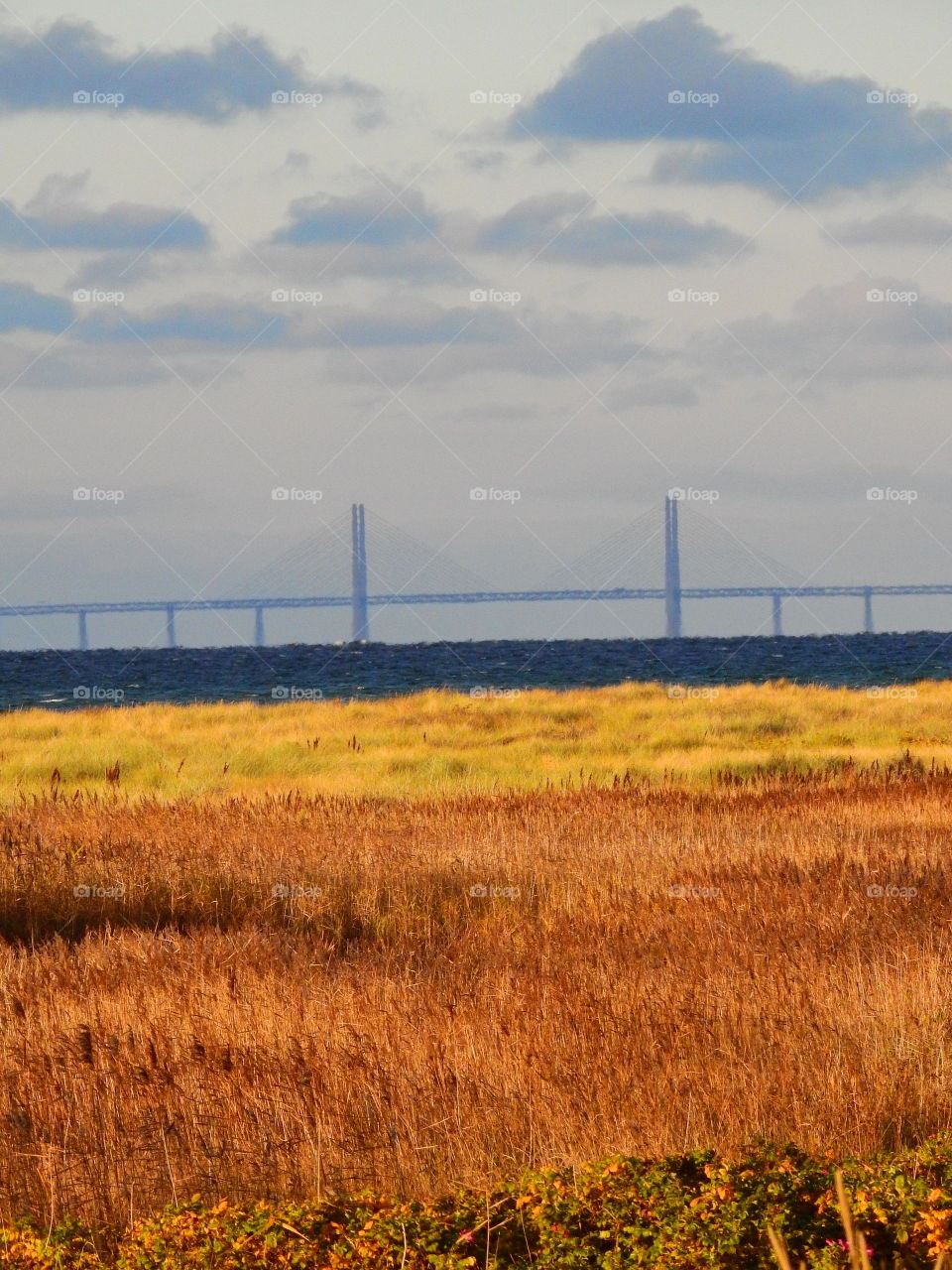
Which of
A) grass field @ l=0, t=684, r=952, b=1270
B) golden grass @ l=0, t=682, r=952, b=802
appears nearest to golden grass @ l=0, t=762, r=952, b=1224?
grass field @ l=0, t=684, r=952, b=1270

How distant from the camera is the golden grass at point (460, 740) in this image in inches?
707

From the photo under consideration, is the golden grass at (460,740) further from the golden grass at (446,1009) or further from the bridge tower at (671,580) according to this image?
the bridge tower at (671,580)

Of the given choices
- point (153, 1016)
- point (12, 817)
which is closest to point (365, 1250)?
point (153, 1016)

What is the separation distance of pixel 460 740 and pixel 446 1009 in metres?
18.7

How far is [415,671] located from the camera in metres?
65.8

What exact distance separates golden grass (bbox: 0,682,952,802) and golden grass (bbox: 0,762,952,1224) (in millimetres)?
5050

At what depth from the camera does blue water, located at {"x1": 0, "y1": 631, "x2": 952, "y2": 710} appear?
53625mm

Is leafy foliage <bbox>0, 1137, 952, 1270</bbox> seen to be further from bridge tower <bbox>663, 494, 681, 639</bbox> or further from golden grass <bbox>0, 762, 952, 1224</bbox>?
bridge tower <bbox>663, 494, 681, 639</bbox>

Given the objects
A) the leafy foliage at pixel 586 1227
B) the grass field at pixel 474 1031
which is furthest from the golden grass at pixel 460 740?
the leafy foliage at pixel 586 1227

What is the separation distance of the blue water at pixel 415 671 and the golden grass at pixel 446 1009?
33211 millimetres

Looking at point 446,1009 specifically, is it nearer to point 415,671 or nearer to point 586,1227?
point 586,1227

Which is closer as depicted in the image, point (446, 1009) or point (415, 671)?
point (446, 1009)

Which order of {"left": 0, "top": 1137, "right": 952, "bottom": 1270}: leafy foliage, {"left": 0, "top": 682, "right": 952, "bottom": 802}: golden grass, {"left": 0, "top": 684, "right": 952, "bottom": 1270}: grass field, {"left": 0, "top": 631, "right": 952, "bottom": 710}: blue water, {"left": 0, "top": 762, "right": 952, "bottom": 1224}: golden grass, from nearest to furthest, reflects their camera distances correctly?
{"left": 0, "top": 1137, "right": 952, "bottom": 1270}: leafy foliage < {"left": 0, "top": 684, "right": 952, "bottom": 1270}: grass field < {"left": 0, "top": 762, "right": 952, "bottom": 1224}: golden grass < {"left": 0, "top": 682, "right": 952, "bottom": 802}: golden grass < {"left": 0, "top": 631, "right": 952, "bottom": 710}: blue water

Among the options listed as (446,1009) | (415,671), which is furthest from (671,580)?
(446,1009)
